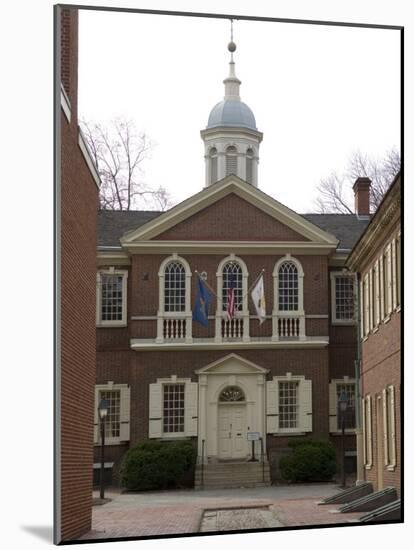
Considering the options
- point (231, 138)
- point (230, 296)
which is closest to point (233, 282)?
point (230, 296)

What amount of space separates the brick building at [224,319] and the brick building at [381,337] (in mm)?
353

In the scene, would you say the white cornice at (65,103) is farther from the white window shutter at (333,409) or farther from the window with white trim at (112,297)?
the white window shutter at (333,409)

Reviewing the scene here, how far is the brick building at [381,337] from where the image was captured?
1503 centimetres

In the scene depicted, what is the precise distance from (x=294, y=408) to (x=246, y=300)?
A: 154 cm

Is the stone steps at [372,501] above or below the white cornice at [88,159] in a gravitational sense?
below

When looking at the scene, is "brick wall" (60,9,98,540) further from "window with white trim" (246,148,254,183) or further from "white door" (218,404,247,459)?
"window with white trim" (246,148,254,183)

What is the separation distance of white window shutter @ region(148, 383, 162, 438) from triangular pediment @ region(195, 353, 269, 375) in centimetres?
Answer: 57

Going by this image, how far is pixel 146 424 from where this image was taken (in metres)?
14.4

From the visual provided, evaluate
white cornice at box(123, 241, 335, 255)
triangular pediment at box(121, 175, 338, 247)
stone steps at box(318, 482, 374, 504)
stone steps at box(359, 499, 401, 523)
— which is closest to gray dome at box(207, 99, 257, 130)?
triangular pediment at box(121, 175, 338, 247)

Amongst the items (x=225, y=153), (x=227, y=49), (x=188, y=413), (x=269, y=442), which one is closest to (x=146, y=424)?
(x=188, y=413)

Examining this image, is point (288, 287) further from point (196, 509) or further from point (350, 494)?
point (196, 509)

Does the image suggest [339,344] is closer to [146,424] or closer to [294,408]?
[294,408]

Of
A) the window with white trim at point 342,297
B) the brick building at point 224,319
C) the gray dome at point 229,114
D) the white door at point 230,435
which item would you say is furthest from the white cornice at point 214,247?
the white door at point 230,435

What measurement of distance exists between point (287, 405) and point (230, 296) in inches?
62.9
